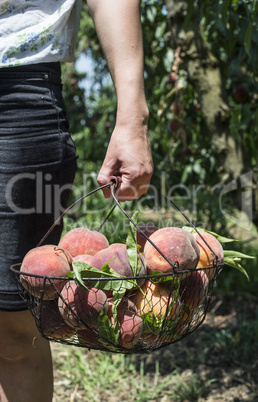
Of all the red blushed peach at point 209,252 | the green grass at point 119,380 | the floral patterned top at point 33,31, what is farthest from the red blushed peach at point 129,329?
the green grass at point 119,380

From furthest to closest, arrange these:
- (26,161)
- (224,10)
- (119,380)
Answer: (119,380), (224,10), (26,161)

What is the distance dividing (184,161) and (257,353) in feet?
4.31

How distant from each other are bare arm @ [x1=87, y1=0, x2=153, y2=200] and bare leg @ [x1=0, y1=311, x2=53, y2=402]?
1.34ft

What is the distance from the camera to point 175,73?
8.64 ft

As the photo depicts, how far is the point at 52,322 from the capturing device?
99cm

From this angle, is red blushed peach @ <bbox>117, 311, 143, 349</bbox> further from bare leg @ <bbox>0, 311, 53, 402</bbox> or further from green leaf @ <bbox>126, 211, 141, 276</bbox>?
bare leg @ <bbox>0, 311, 53, 402</bbox>

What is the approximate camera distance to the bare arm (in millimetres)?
1036

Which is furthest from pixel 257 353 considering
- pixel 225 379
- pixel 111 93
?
pixel 111 93

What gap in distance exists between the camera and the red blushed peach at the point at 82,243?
1.06 m

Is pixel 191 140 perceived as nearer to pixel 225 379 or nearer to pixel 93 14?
pixel 225 379

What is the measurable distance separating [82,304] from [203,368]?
4.81 feet

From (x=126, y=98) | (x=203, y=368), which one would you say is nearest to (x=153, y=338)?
(x=126, y=98)

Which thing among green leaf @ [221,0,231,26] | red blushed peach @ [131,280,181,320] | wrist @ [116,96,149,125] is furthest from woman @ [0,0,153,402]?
green leaf @ [221,0,231,26]

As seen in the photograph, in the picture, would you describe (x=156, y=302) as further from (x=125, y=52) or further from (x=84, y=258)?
(x=125, y=52)
